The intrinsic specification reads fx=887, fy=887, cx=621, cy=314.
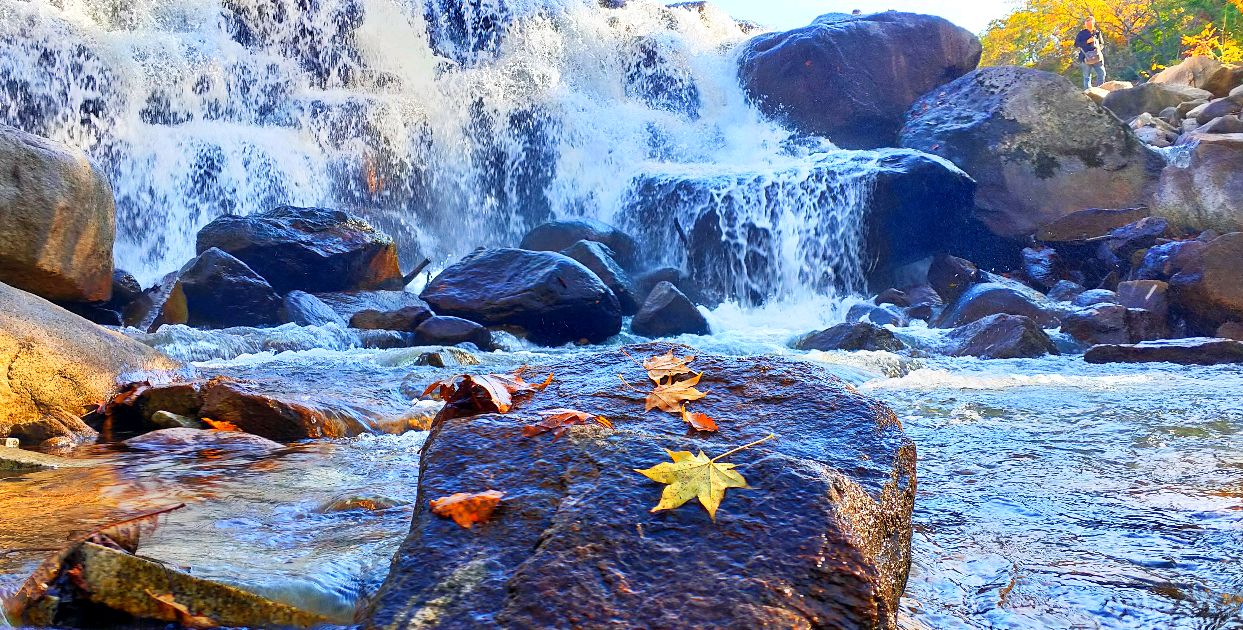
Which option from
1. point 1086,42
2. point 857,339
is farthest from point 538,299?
point 1086,42

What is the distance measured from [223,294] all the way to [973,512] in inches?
283

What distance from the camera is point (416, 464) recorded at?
330cm

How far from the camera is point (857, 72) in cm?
1845

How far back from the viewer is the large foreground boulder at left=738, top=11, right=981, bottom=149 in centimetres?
1845

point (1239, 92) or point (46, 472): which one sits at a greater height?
point (1239, 92)

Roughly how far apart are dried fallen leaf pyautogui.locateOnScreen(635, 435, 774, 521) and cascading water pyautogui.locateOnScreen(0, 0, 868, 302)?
11562 mm

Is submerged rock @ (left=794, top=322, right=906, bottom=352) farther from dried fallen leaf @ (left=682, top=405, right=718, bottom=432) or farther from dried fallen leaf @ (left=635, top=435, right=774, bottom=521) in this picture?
dried fallen leaf @ (left=635, top=435, right=774, bottom=521)

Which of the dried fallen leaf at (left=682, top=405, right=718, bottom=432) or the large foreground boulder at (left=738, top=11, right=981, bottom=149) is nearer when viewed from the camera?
the dried fallen leaf at (left=682, top=405, right=718, bottom=432)

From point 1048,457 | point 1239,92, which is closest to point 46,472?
point 1048,457

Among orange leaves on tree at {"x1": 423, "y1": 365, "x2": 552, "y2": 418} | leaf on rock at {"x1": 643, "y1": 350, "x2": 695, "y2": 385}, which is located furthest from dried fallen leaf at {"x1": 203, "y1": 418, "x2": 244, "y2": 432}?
leaf on rock at {"x1": 643, "y1": 350, "x2": 695, "y2": 385}

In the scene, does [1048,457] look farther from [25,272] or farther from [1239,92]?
[1239,92]

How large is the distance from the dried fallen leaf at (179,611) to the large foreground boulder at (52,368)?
2.56 meters

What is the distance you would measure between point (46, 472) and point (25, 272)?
164 inches

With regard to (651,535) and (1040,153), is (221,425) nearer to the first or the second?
(651,535)
